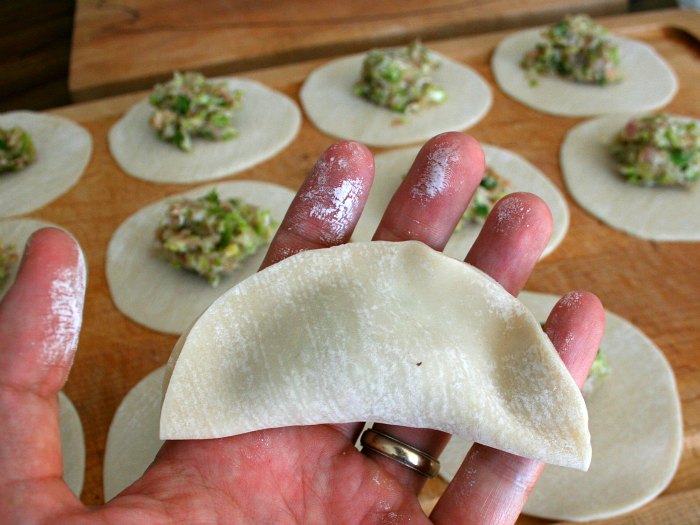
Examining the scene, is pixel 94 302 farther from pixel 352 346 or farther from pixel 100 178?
pixel 352 346

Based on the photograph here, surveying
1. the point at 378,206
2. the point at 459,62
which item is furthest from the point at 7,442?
the point at 459,62

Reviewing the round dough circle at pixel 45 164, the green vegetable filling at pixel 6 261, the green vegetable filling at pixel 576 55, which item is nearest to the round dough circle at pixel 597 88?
the green vegetable filling at pixel 576 55

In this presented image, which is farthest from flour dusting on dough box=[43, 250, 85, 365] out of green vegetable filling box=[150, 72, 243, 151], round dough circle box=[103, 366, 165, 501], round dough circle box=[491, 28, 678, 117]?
round dough circle box=[491, 28, 678, 117]

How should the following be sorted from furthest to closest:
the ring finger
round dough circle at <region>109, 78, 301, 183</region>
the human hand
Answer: round dough circle at <region>109, 78, 301, 183</region> < the ring finger < the human hand

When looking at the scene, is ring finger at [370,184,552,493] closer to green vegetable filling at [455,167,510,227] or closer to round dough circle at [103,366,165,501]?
green vegetable filling at [455,167,510,227]

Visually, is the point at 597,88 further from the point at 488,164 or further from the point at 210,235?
the point at 210,235

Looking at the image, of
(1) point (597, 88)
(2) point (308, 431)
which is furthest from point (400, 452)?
(1) point (597, 88)
